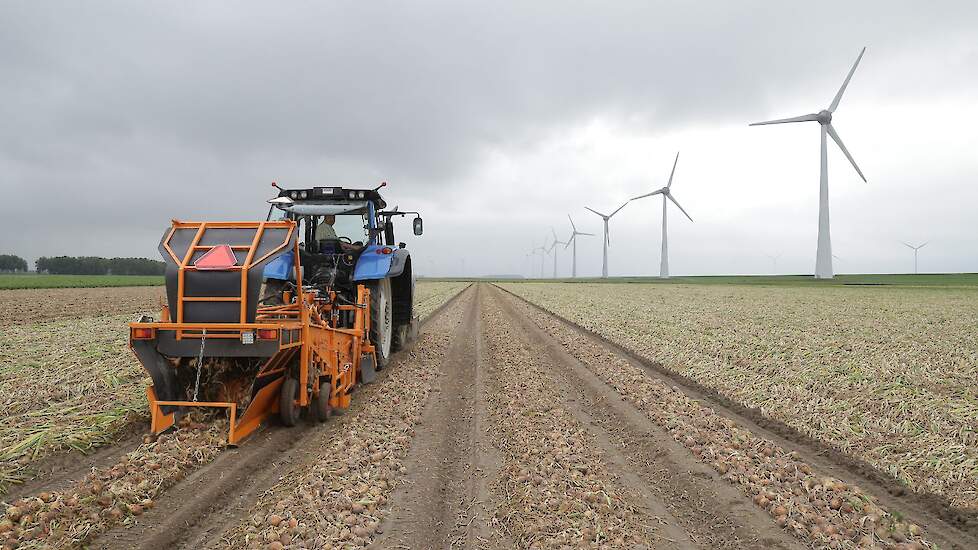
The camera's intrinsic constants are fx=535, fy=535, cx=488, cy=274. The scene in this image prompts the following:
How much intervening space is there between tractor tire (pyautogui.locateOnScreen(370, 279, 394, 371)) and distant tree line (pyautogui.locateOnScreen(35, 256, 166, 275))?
3237 inches

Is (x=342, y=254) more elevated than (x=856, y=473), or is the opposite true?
(x=342, y=254)

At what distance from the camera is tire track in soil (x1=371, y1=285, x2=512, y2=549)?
3611 millimetres

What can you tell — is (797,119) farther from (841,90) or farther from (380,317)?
(380,317)

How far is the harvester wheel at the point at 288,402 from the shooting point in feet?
18.2

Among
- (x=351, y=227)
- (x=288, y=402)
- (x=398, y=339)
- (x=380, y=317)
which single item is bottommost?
(x=288, y=402)

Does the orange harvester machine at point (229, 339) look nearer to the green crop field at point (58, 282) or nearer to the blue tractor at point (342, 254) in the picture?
the blue tractor at point (342, 254)

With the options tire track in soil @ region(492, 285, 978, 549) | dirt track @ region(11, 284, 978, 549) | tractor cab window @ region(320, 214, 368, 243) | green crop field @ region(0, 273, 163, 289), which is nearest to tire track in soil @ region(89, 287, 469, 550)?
dirt track @ region(11, 284, 978, 549)

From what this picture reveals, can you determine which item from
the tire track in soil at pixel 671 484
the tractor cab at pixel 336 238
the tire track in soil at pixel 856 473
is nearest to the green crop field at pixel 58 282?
the tractor cab at pixel 336 238

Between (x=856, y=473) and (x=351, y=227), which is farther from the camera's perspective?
(x=351, y=227)

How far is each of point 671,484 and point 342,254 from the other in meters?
5.82

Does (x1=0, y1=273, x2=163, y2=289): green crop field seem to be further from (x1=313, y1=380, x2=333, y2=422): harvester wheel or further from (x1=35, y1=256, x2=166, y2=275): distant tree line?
(x1=313, y1=380, x2=333, y2=422): harvester wheel

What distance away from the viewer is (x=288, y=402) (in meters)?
5.55

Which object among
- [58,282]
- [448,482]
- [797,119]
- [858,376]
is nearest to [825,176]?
[797,119]

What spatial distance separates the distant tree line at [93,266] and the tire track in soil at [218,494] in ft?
281
